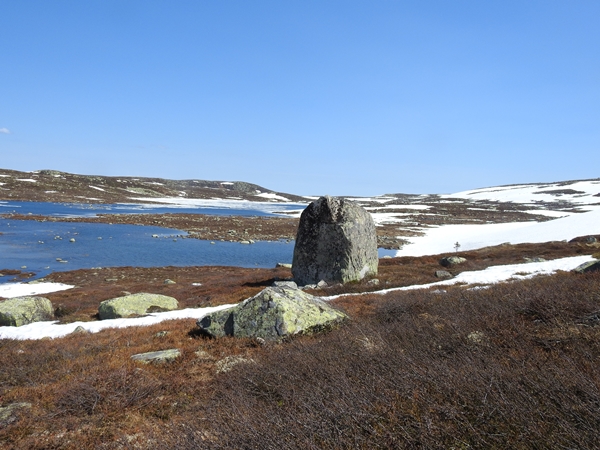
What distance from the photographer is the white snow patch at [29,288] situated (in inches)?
1071

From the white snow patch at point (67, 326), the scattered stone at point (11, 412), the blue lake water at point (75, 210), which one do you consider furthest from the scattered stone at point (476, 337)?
the blue lake water at point (75, 210)

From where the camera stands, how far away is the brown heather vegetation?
406cm

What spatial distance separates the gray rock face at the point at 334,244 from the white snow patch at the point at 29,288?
19.8 meters

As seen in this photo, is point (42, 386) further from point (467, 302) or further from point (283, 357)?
point (467, 302)

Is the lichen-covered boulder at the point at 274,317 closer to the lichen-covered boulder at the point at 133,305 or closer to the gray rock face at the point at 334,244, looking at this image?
the lichen-covered boulder at the point at 133,305

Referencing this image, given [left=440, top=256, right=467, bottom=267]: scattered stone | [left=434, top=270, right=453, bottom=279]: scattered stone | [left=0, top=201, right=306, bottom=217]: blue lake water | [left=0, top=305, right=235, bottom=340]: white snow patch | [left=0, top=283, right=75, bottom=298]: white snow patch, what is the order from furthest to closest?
[left=0, top=201, right=306, bottom=217]: blue lake water < [left=440, top=256, right=467, bottom=267]: scattered stone < [left=0, top=283, right=75, bottom=298]: white snow patch < [left=434, top=270, right=453, bottom=279]: scattered stone < [left=0, top=305, right=235, bottom=340]: white snow patch

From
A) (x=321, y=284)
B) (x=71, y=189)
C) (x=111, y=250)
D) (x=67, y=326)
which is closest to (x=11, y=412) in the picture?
(x=67, y=326)

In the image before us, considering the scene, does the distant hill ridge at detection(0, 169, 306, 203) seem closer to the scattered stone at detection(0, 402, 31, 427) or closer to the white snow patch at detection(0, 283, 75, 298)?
the white snow patch at detection(0, 283, 75, 298)

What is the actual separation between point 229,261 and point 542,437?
1652 inches

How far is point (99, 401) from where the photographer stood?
7.26m

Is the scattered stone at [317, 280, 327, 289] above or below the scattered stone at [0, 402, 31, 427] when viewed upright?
below

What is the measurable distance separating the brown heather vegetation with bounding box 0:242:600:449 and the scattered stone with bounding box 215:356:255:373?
0.21 metres

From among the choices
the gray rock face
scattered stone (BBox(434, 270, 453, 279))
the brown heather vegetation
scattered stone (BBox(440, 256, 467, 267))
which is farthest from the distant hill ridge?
the brown heather vegetation

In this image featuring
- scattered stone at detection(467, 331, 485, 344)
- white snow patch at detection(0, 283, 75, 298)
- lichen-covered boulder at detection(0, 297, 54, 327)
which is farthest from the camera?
white snow patch at detection(0, 283, 75, 298)
